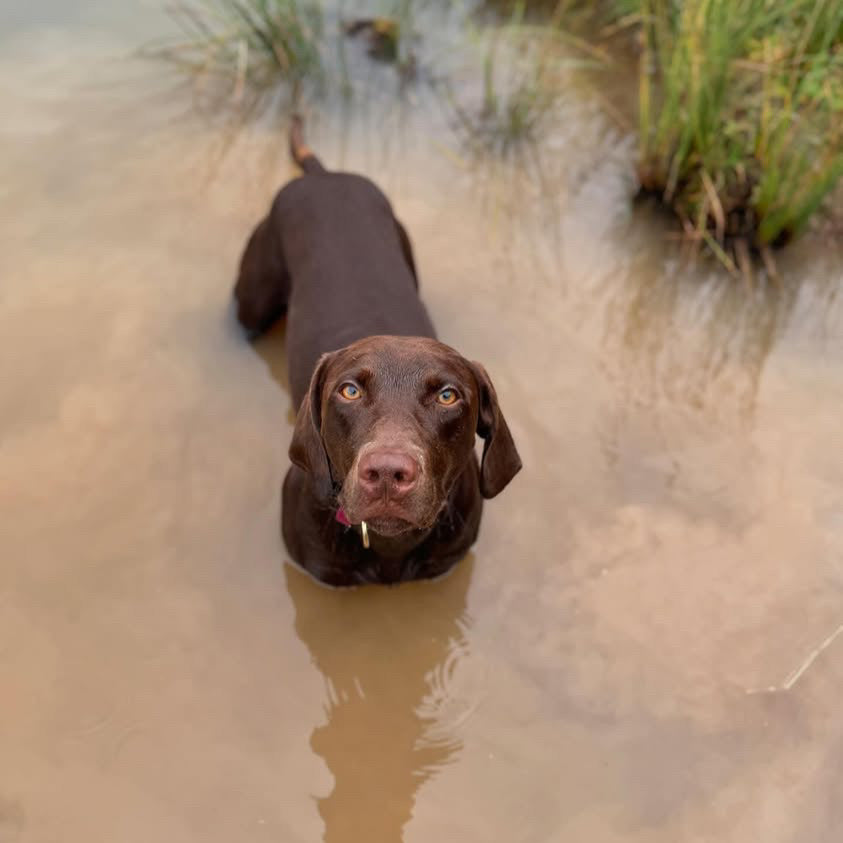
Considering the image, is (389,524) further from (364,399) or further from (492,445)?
(492,445)

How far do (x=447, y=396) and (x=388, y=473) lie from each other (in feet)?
1.20

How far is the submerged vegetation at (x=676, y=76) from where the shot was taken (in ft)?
15.6

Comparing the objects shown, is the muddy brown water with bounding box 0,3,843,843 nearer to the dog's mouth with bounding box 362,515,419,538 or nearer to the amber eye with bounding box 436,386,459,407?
the dog's mouth with bounding box 362,515,419,538

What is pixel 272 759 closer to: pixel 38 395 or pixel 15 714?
pixel 15 714

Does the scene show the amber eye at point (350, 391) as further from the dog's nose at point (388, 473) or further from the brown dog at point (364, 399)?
the dog's nose at point (388, 473)

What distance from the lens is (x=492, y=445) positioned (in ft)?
10.0

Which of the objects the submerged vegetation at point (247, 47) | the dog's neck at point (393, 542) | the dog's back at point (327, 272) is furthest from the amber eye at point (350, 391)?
the submerged vegetation at point (247, 47)

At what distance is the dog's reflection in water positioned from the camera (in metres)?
3.19

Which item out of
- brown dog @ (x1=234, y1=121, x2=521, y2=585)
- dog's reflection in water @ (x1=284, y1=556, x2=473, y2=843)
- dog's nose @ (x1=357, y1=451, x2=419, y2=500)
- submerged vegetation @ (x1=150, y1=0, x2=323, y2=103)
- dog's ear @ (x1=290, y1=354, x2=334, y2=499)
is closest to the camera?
dog's nose @ (x1=357, y1=451, x2=419, y2=500)

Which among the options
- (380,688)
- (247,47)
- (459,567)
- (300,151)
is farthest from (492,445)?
(247,47)

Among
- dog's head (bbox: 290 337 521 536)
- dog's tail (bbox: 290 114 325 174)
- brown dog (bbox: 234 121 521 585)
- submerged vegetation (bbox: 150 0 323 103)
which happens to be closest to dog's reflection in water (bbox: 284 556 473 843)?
brown dog (bbox: 234 121 521 585)

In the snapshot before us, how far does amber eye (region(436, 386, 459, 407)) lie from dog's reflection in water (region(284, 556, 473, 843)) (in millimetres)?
1122

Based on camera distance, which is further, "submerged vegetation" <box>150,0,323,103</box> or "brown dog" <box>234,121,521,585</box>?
"submerged vegetation" <box>150,0,323,103</box>

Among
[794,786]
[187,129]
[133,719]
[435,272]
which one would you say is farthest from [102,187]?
[794,786]
